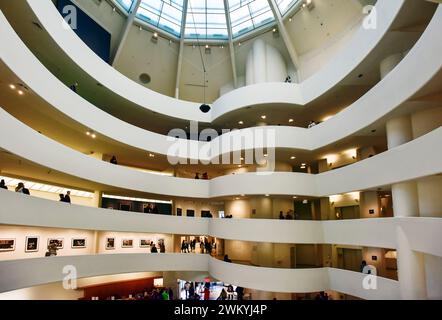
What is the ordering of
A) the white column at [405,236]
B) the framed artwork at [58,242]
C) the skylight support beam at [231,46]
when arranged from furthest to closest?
1. the skylight support beam at [231,46]
2. the framed artwork at [58,242]
3. the white column at [405,236]

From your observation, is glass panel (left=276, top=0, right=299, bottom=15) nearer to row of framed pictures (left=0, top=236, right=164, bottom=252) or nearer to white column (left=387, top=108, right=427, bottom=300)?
white column (left=387, top=108, right=427, bottom=300)

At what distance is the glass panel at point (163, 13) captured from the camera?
27109 millimetres

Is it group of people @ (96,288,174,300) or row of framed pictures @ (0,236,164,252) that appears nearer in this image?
row of framed pictures @ (0,236,164,252)

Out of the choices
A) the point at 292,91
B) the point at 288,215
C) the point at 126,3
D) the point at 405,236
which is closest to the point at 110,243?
the point at 288,215

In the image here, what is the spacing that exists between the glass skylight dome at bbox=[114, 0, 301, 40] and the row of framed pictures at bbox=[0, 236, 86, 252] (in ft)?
66.0

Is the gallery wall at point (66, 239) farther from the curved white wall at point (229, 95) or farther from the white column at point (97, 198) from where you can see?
the curved white wall at point (229, 95)

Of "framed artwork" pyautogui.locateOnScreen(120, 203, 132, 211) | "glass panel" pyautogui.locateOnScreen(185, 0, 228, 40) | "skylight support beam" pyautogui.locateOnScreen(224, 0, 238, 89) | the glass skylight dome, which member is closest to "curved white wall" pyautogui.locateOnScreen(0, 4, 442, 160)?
"framed artwork" pyautogui.locateOnScreen(120, 203, 132, 211)

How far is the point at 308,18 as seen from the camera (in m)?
25.4

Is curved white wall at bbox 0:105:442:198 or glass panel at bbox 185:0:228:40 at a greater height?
glass panel at bbox 185:0:228:40

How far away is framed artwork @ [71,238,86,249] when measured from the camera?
2197 cm

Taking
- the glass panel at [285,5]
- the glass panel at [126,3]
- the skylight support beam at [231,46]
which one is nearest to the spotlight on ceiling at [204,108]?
the skylight support beam at [231,46]

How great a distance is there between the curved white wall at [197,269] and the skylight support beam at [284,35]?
18540mm

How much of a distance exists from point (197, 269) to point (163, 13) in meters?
23.5
